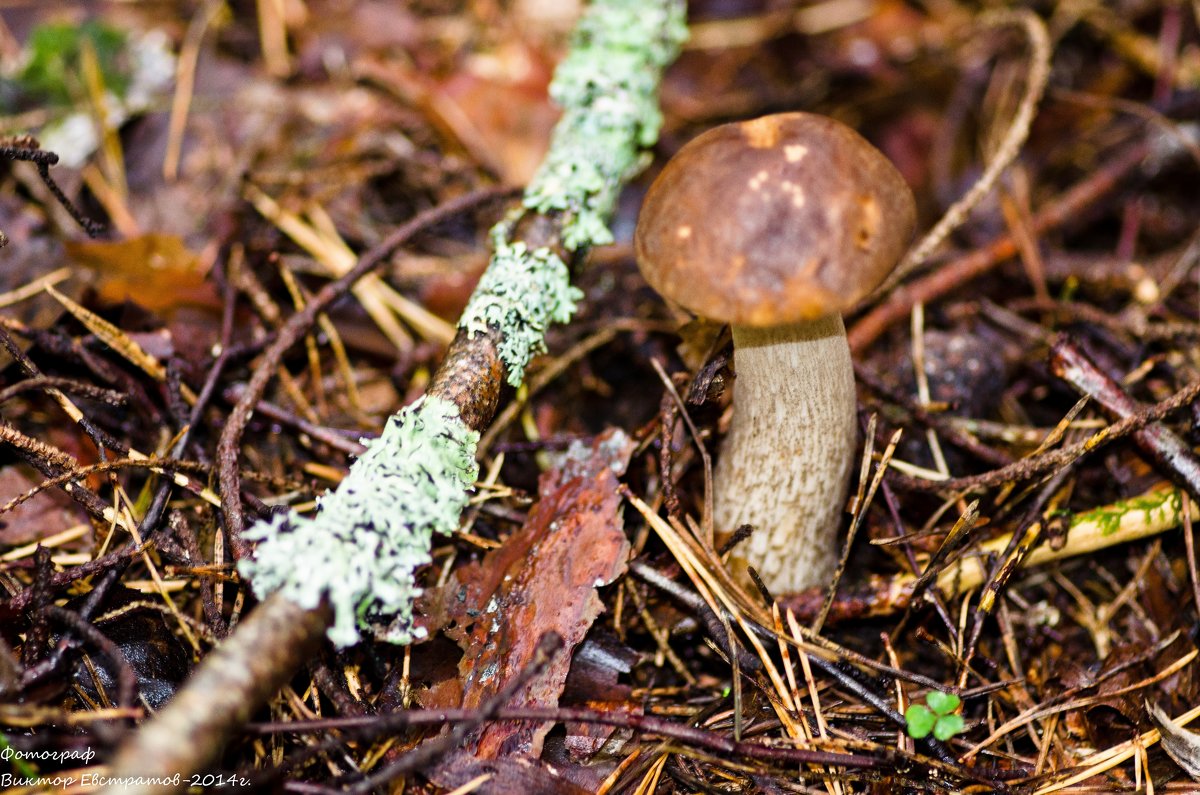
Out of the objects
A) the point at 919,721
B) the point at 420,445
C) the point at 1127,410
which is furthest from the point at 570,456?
the point at 1127,410

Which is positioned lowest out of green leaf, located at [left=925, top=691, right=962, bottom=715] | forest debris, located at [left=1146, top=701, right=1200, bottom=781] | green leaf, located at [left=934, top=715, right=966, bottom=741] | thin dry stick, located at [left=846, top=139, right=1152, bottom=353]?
forest debris, located at [left=1146, top=701, right=1200, bottom=781]

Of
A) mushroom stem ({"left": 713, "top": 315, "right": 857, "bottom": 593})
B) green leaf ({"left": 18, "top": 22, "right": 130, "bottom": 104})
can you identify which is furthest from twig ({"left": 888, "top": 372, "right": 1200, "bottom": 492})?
green leaf ({"left": 18, "top": 22, "right": 130, "bottom": 104})

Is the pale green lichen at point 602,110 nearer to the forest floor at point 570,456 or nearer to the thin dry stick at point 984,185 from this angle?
the forest floor at point 570,456

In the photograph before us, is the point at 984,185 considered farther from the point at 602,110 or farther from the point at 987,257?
the point at 602,110

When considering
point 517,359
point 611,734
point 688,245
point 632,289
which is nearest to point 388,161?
point 632,289

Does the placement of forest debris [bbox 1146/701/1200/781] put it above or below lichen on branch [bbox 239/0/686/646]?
below

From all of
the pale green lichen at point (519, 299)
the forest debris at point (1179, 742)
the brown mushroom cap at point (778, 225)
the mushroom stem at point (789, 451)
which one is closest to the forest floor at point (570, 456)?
the forest debris at point (1179, 742)

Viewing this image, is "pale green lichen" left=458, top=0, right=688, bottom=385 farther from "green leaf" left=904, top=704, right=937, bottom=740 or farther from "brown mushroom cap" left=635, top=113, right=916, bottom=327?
"green leaf" left=904, top=704, right=937, bottom=740
